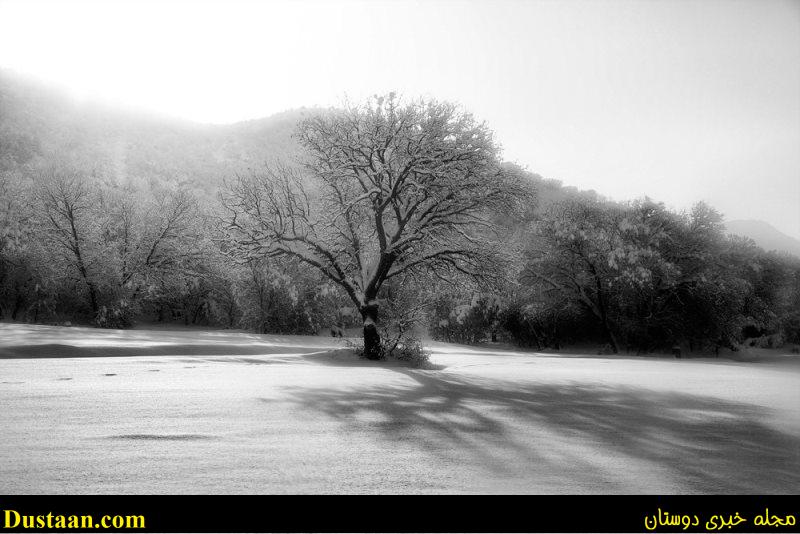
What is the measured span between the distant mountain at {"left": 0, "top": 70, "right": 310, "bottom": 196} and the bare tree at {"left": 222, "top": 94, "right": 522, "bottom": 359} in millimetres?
61408

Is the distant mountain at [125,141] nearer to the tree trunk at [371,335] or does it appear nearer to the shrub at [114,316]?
the shrub at [114,316]

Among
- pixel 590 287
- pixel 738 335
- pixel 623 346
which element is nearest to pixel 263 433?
pixel 590 287

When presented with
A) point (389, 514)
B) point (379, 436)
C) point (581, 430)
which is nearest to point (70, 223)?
point (379, 436)

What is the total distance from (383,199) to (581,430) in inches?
552

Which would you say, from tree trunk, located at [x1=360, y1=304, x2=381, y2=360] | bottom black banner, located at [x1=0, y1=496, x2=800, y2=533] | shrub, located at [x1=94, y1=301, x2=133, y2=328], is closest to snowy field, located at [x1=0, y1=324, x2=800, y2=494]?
bottom black banner, located at [x1=0, y1=496, x2=800, y2=533]

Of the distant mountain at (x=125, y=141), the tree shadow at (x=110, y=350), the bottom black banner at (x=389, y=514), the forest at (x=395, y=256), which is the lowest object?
the tree shadow at (x=110, y=350)

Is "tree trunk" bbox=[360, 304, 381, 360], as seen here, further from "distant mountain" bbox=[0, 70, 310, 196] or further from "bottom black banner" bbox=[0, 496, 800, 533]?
"distant mountain" bbox=[0, 70, 310, 196]

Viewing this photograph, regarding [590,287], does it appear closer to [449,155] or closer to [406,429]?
[449,155]

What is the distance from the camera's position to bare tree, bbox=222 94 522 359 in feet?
63.0

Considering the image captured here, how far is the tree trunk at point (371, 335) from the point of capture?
20859 mm

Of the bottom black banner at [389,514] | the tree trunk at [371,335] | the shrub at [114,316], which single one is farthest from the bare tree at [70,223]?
the bottom black banner at [389,514]

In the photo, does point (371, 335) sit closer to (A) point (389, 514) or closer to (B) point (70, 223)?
(A) point (389, 514)

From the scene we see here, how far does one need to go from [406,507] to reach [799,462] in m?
4.92

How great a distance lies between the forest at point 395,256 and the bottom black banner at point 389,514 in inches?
571
